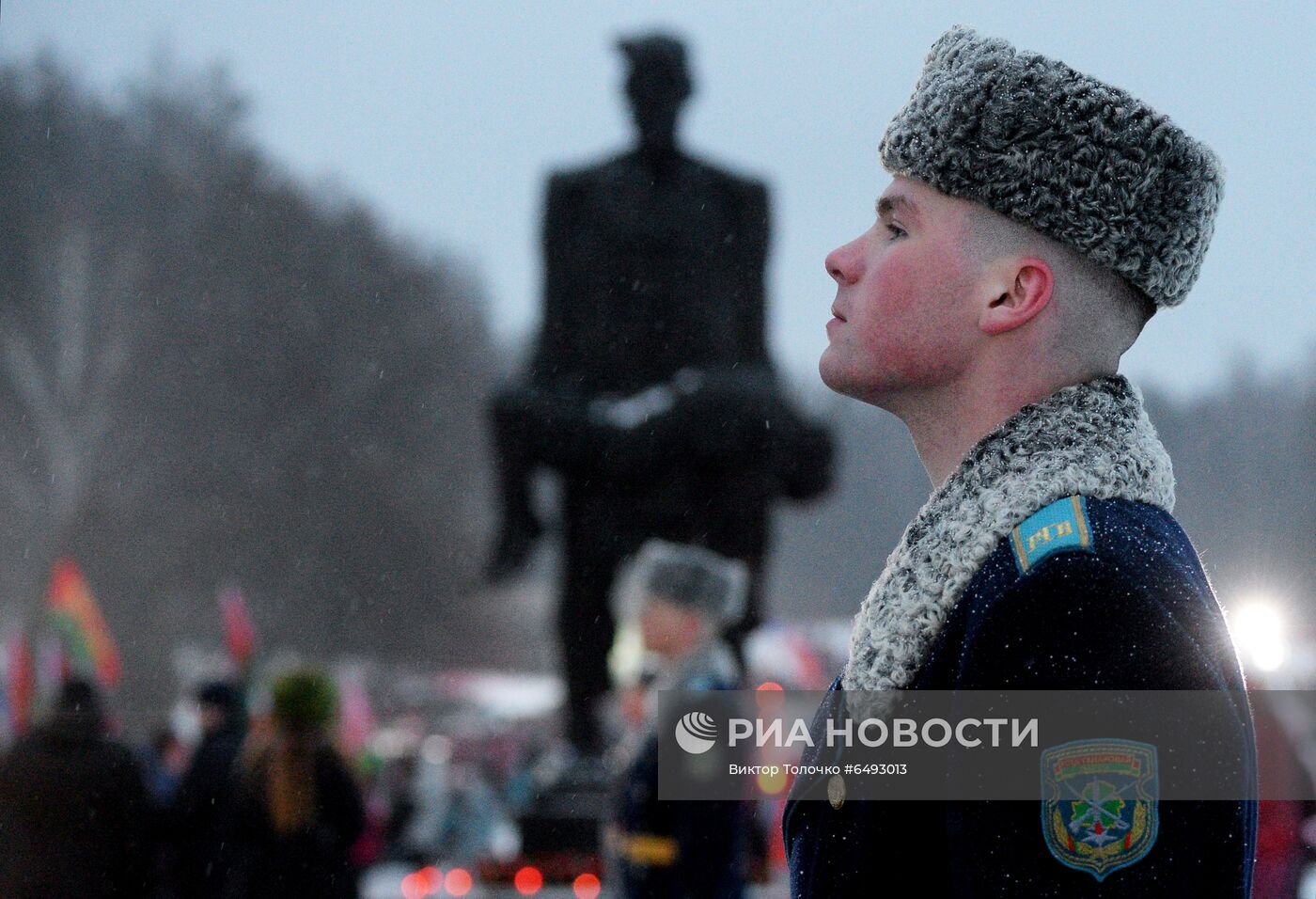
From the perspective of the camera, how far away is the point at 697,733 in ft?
10.8

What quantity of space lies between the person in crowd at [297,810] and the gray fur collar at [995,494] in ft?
10.5

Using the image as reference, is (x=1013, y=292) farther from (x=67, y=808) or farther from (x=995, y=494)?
(x=67, y=808)

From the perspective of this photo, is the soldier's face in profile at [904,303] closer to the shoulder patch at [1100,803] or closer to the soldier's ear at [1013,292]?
the soldier's ear at [1013,292]

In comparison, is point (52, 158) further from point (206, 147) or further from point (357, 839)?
point (357, 839)

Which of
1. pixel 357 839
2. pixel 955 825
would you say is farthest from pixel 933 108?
pixel 357 839

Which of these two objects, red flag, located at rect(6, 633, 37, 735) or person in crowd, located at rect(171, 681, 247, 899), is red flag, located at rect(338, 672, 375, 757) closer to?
red flag, located at rect(6, 633, 37, 735)

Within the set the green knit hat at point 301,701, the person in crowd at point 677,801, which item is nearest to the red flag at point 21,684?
the green knit hat at point 301,701

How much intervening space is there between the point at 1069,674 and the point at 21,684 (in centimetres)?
852

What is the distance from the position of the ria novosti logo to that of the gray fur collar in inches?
72.3

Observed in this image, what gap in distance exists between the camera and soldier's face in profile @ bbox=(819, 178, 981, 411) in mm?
1475

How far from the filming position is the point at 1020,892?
1.17 m

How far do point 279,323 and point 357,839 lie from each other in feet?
53.6

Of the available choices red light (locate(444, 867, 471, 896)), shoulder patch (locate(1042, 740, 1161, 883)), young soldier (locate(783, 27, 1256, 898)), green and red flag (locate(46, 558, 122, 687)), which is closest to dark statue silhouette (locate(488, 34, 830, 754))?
red light (locate(444, 867, 471, 896))

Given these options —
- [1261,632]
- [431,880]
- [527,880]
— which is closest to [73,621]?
[431,880]
